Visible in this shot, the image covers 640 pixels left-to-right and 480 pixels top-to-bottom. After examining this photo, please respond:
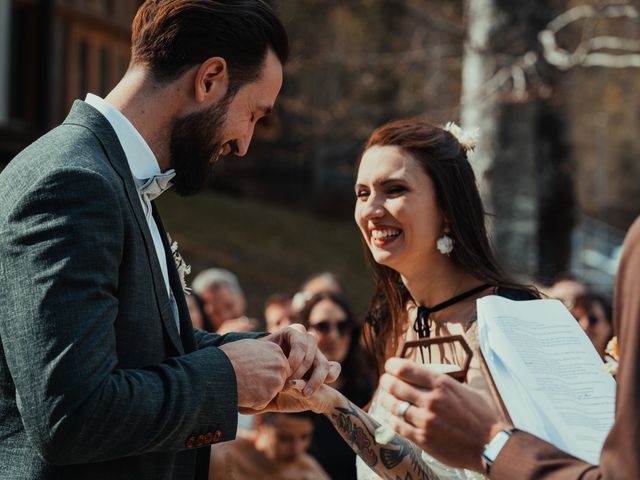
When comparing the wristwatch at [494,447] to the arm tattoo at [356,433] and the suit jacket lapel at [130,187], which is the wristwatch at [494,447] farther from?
the arm tattoo at [356,433]

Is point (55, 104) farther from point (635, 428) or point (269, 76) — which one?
point (635, 428)

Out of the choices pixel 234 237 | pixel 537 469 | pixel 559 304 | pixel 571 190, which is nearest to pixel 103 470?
pixel 537 469

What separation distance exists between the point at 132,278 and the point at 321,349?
3.75 m

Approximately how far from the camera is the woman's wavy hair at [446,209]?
3756mm

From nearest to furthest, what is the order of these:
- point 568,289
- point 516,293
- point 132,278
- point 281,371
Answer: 1. point 132,278
2. point 281,371
3. point 516,293
4. point 568,289

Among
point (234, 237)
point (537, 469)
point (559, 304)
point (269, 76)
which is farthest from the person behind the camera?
point (234, 237)

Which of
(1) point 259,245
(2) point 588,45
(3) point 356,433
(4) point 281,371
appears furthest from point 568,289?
(1) point 259,245

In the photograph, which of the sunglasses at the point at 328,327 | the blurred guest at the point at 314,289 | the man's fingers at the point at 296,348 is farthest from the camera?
the blurred guest at the point at 314,289

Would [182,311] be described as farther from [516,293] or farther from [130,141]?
[516,293]

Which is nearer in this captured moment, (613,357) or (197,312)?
(613,357)

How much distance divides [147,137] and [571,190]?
9676 millimetres

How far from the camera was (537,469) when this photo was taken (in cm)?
188

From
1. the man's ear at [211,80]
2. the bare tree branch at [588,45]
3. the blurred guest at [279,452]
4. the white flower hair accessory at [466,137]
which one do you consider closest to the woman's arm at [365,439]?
the man's ear at [211,80]

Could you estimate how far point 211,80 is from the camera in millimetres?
2727
